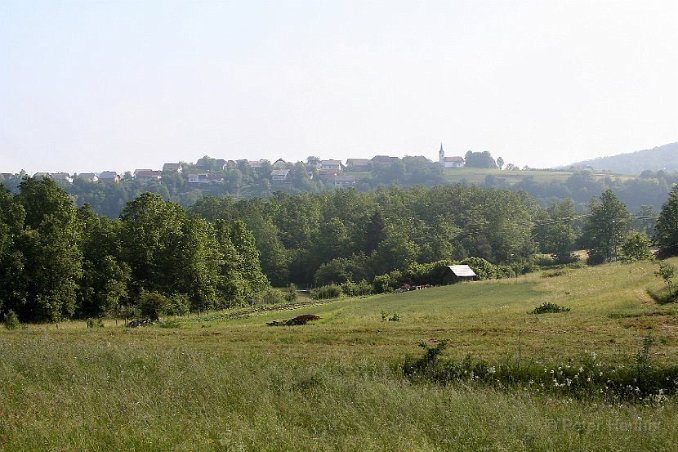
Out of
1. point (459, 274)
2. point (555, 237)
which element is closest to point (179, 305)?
point (459, 274)

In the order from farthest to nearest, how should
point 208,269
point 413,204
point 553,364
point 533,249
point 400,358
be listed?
1. point 413,204
2. point 533,249
3. point 208,269
4. point 400,358
5. point 553,364

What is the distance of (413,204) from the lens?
464 feet

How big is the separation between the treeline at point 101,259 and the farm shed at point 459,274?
84.2 ft

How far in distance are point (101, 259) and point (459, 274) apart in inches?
1683

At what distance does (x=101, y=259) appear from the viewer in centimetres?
6544

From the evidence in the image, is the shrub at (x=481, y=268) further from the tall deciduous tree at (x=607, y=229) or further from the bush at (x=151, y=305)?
the bush at (x=151, y=305)

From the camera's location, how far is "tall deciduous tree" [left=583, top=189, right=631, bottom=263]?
367 ft

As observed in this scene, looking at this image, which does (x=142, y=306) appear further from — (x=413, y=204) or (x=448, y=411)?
Result: (x=413, y=204)

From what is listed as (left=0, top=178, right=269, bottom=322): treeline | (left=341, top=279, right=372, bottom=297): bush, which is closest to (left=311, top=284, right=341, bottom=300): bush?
(left=341, top=279, right=372, bottom=297): bush

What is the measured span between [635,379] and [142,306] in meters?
46.0

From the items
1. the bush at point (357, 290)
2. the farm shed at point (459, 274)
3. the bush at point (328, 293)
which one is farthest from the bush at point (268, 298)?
the farm shed at point (459, 274)

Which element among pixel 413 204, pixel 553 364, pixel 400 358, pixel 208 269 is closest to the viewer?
pixel 553 364

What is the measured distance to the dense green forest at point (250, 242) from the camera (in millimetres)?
57438

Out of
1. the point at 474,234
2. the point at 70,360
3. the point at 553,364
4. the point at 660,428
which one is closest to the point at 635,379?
the point at 553,364
